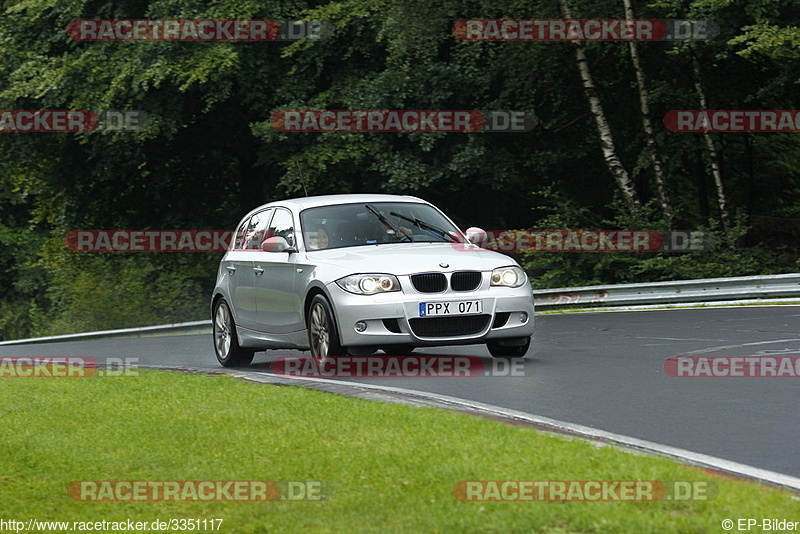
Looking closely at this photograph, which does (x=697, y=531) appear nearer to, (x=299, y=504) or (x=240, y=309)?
(x=299, y=504)

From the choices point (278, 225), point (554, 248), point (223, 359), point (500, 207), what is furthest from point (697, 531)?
point (500, 207)

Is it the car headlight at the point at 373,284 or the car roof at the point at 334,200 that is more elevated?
the car roof at the point at 334,200

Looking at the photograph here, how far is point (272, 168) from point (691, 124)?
12.4 metres

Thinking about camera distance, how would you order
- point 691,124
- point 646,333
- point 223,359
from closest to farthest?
1. point 223,359
2. point 646,333
3. point 691,124

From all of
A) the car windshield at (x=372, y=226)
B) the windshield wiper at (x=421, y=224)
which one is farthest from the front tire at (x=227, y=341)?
the windshield wiper at (x=421, y=224)

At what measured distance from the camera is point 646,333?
1623 cm

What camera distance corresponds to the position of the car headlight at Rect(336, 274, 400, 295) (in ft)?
39.3
